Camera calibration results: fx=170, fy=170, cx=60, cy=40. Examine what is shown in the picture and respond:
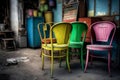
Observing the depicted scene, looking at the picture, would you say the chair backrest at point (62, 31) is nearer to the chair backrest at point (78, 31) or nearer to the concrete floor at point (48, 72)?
the chair backrest at point (78, 31)

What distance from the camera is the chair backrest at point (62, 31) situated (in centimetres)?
342

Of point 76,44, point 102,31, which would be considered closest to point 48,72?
point 76,44

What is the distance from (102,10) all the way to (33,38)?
320cm

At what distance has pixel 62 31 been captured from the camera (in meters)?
3.49

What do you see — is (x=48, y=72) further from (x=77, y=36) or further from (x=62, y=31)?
(x=77, y=36)

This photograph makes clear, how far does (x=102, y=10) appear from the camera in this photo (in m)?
5.07

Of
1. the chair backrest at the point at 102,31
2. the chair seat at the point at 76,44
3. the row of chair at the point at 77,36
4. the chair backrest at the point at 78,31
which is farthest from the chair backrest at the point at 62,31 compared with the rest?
the chair backrest at the point at 102,31

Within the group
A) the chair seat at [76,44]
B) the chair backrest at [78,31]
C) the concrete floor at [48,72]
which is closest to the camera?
the concrete floor at [48,72]

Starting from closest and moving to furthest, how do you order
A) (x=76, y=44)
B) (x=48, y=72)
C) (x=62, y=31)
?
(x=62, y=31), (x=48, y=72), (x=76, y=44)

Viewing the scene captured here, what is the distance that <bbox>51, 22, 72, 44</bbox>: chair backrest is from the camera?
3.42m

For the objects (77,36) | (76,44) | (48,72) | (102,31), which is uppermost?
(102,31)

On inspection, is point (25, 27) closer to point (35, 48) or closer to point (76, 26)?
point (35, 48)

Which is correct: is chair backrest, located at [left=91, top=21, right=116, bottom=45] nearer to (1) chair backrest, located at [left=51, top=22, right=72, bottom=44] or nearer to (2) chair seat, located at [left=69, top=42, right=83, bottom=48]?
(2) chair seat, located at [left=69, top=42, right=83, bottom=48]

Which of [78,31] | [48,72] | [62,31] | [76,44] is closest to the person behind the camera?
[62,31]
